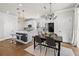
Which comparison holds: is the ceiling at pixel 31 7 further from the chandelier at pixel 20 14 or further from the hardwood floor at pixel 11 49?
the hardwood floor at pixel 11 49

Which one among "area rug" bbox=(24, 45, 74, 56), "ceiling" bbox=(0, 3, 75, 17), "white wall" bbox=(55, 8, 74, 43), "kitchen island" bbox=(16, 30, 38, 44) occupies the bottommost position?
"area rug" bbox=(24, 45, 74, 56)

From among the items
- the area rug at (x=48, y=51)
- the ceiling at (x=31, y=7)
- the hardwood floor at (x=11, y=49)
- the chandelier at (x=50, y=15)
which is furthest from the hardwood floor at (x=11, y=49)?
the chandelier at (x=50, y=15)

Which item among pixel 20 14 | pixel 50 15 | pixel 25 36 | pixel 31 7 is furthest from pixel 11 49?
pixel 50 15

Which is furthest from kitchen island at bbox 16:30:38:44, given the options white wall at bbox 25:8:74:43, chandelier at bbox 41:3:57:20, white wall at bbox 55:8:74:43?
white wall at bbox 55:8:74:43

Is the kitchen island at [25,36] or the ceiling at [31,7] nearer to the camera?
the ceiling at [31,7]

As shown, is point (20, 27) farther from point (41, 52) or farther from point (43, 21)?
point (41, 52)

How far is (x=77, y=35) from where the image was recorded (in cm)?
180

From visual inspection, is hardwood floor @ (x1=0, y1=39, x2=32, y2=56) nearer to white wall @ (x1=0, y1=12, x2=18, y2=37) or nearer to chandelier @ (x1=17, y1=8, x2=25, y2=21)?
white wall @ (x1=0, y1=12, x2=18, y2=37)

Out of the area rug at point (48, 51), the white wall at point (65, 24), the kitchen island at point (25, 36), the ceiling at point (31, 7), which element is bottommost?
the area rug at point (48, 51)

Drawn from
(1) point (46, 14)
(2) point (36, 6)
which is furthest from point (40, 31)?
(2) point (36, 6)

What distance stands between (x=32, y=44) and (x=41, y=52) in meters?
0.25

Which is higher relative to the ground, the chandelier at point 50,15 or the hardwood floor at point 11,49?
the chandelier at point 50,15

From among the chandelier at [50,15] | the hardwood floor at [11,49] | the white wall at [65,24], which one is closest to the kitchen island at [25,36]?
the hardwood floor at [11,49]

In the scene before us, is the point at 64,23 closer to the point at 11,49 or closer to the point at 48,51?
the point at 48,51
